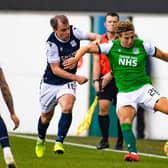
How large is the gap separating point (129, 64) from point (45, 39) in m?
7.82

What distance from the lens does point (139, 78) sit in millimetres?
14453

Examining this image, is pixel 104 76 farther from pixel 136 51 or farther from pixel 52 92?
pixel 136 51

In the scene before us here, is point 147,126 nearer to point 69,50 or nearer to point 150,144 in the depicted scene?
point 150,144

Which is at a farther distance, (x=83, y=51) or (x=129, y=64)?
(x=129, y=64)

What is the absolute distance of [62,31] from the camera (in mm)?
14742

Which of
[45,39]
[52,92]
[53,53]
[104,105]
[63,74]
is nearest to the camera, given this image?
[63,74]

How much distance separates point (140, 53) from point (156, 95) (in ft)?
1.97

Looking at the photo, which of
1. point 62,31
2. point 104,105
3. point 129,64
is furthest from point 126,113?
point 104,105

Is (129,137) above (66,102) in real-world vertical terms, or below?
below

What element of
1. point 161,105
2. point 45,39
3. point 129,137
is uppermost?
point 161,105

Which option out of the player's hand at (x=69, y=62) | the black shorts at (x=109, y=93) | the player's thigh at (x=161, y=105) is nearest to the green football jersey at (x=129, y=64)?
the player's thigh at (x=161, y=105)

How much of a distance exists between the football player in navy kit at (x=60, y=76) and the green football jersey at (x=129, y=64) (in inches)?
19.6

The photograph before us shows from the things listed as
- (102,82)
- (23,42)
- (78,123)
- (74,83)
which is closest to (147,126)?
(78,123)

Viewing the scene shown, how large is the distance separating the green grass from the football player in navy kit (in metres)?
0.31
